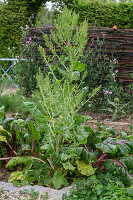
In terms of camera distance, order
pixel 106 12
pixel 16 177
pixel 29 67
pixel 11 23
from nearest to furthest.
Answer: pixel 16 177 → pixel 29 67 → pixel 106 12 → pixel 11 23

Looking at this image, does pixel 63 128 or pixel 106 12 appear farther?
pixel 106 12

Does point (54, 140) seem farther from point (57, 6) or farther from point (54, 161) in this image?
point (57, 6)

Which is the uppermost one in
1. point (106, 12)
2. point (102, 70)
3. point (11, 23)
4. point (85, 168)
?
point (106, 12)

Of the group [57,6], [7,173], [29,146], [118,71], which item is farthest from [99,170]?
[57,6]

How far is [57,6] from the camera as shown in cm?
811

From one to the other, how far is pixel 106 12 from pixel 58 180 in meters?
6.37

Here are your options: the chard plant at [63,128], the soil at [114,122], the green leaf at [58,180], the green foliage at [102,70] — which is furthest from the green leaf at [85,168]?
the green foliage at [102,70]

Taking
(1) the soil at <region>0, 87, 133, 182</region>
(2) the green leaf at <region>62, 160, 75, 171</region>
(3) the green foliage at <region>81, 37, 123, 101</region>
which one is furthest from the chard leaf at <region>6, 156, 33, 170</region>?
(3) the green foliage at <region>81, 37, 123, 101</region>

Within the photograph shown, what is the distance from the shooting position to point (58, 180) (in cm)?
216

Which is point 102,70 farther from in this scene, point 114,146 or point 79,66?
point 114,146

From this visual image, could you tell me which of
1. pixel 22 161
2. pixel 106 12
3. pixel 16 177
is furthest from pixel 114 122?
pixel 106 12

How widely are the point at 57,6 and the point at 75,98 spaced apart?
21.9 feet

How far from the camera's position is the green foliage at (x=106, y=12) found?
730cm

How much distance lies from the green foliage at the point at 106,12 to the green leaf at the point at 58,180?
19.7 ft
